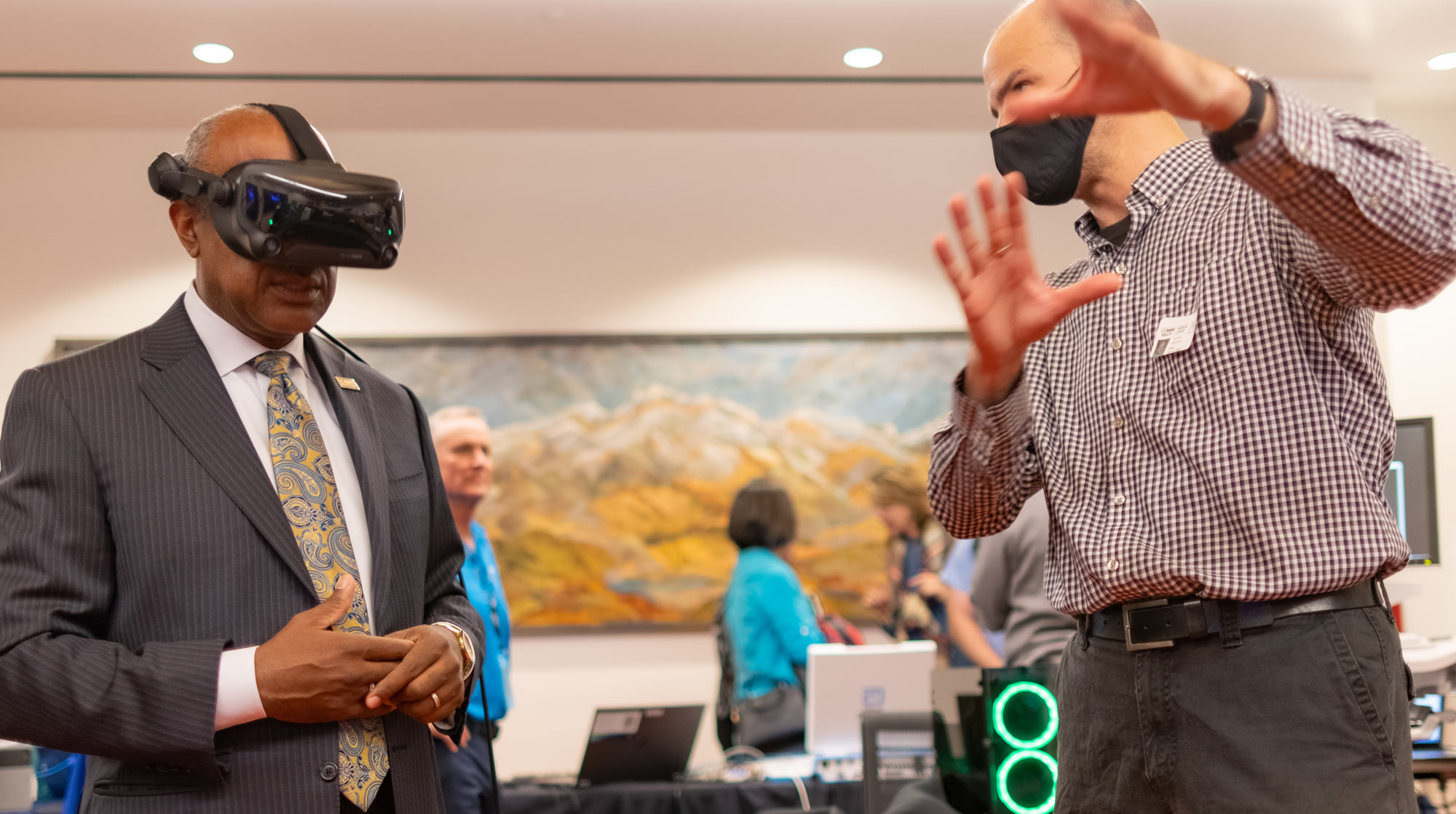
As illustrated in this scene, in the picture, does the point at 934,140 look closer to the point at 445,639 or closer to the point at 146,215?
the point at 146,215

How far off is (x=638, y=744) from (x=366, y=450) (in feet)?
7.48

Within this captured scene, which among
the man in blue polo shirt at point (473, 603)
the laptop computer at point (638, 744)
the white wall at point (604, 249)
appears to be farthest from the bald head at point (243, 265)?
the white wall at point (604, 249)

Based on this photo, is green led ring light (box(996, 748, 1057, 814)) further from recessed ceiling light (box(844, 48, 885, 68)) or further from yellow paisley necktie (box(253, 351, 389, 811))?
recessed ceiling light (box(844, 48, 885, 68))

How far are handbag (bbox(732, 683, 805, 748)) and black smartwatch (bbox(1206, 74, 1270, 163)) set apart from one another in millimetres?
3397

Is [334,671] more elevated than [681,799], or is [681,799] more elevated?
[334,671]

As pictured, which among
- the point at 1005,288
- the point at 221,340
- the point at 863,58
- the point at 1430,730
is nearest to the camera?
the point at 1005,288

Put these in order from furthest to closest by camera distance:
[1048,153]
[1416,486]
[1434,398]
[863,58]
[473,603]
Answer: [1434,398]
[863,58]
[1416,486]
[473,603]
[1048,153]

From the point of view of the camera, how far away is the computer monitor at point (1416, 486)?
3705 millimetres

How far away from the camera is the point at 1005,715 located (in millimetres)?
2461

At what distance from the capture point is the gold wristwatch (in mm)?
1527

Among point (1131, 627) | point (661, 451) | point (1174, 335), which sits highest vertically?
point (661, 451)

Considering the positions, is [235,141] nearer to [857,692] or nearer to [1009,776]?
[1009,776]

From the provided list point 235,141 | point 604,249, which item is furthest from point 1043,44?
point 604,249

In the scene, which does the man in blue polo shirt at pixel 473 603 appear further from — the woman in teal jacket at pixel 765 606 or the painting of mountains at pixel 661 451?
the painting of mountains at pixel 661 451
